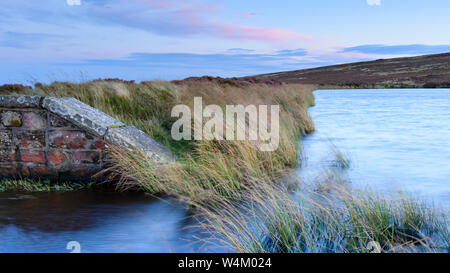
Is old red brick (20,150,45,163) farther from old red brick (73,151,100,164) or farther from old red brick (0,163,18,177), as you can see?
old red brick (73,151,100,164)

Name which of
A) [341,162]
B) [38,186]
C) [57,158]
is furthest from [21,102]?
[341,162]

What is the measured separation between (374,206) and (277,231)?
0.95 meters

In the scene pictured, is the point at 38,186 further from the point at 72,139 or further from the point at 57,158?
the point at 72,139

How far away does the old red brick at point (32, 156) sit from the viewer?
17.8ft

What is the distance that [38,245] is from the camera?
3.55m

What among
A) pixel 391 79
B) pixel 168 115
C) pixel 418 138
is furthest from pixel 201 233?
pixel 391 79

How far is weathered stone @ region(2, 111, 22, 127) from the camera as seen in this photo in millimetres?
5426

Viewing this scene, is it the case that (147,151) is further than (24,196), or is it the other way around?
(147,151)

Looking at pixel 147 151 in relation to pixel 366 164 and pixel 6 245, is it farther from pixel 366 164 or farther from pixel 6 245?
pixel 366 164

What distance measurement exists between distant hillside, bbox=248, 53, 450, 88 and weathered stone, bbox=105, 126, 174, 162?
35427 millimetres

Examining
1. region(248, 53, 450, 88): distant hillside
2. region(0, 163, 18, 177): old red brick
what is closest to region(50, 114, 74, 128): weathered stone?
region(0, 163, 18, 177): old red brick
